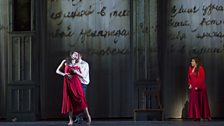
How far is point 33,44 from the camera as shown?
16500mm

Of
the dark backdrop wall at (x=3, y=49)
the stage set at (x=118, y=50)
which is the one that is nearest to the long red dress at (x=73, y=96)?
the stage set at (x=118, y=50)

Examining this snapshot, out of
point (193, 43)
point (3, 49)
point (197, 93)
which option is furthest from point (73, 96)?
point (193, 43)

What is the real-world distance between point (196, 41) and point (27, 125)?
20.7 feet

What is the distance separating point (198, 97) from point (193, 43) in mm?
1875

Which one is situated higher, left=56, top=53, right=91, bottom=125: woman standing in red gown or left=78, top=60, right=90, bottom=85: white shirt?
left=78, top=60, right=90, bottom=85: white shirt

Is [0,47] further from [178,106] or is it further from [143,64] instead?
[178,106]

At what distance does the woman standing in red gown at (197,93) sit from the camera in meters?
16.5

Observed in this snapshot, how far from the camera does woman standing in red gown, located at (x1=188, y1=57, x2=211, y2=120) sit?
16.5 m

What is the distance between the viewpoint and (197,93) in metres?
16.7

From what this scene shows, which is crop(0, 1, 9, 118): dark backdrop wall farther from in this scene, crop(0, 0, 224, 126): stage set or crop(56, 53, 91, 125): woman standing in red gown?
crop(56, 53, 91, 125): woman standing in red gown

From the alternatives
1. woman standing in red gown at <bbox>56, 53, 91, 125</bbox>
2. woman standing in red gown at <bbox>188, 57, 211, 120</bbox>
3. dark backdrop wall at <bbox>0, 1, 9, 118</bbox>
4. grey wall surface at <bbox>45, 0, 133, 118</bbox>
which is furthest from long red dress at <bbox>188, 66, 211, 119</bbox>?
dark backdrop wall at <bbox>0, 1, 9, 118</bbox>

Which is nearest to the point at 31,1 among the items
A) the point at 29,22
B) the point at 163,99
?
the point at 29,22

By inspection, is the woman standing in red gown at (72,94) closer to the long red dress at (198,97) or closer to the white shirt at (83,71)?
the white shirt at (83,71)

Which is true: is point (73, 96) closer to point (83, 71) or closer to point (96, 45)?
point (83, 71)
